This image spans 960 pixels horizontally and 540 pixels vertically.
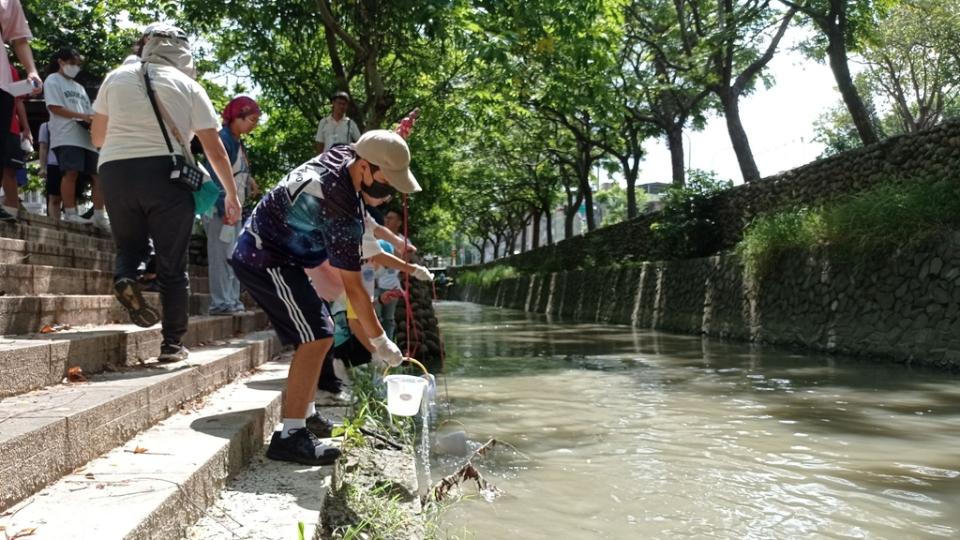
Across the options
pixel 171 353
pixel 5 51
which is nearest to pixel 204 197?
pixel 171 353

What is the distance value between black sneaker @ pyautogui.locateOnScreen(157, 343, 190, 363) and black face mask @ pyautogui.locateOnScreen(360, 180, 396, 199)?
1540 mm

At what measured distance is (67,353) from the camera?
3268mm

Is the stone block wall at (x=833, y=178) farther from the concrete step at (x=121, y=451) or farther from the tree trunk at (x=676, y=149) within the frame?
the concrete step at (x=121, y=451)

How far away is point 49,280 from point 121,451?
90.4 inches

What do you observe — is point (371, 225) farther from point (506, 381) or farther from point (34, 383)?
point (506, 381)

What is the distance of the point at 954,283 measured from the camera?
8750 mm

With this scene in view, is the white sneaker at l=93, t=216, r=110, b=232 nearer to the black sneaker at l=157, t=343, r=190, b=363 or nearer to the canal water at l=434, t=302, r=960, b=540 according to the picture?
the canal water at l=434, t=302, r=960, b=540

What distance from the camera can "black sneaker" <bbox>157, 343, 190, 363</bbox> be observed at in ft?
13.0

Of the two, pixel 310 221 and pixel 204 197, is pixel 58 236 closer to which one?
pixel 204 197

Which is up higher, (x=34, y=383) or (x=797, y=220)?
(x=797, y=220)

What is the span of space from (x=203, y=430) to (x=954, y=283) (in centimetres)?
884

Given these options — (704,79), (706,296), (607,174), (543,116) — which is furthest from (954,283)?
(607,174)

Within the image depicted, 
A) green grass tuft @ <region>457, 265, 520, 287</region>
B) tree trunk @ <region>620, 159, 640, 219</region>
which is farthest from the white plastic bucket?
green grass tuft @ <region>457, 265, 520, 287</region>

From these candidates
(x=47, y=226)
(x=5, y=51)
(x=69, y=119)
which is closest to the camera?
(x=5, y=51)
